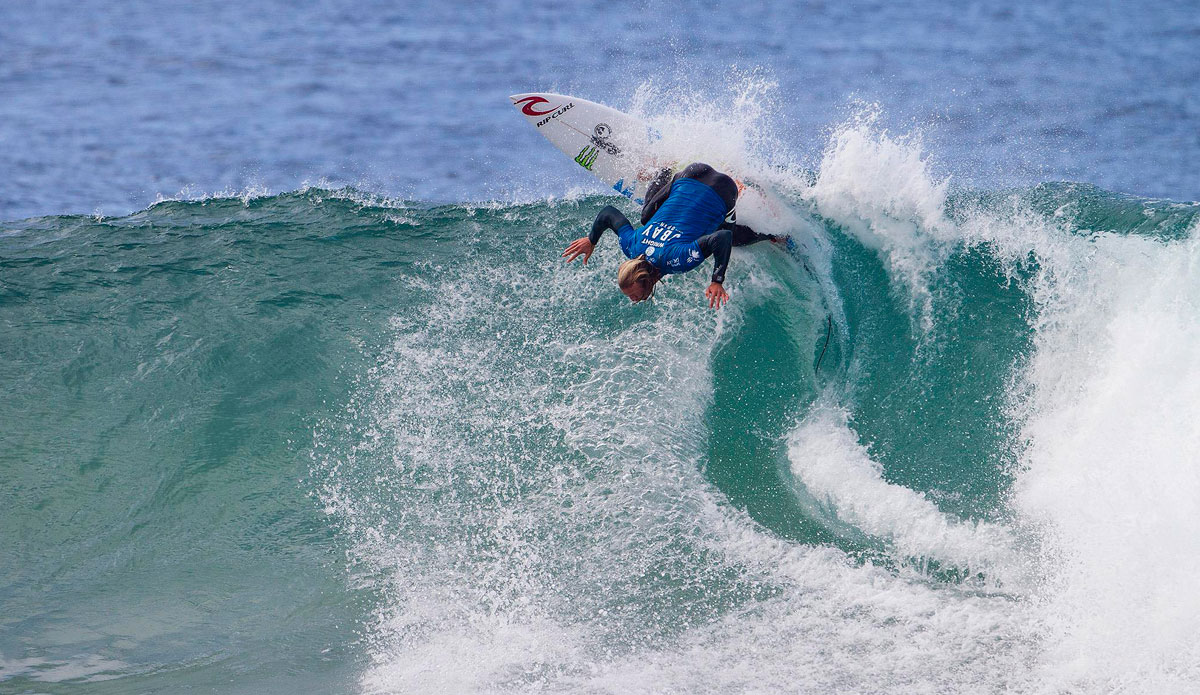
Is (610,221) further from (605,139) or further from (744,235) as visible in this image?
(605,139)

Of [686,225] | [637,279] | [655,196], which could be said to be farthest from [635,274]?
[655,196]

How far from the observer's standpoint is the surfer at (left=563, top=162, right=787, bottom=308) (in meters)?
5.50

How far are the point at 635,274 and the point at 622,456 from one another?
1.23 meters

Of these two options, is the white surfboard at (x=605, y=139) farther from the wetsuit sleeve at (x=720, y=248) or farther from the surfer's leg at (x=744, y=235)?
the wetsuit sleeve at (x=720, y=248)

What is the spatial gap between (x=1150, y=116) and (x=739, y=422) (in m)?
10.1

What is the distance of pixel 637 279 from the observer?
17.8 ft

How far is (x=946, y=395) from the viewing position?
20.6ft

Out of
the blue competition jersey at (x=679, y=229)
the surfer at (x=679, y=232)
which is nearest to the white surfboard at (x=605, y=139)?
the surfer at (x=679, y=232)

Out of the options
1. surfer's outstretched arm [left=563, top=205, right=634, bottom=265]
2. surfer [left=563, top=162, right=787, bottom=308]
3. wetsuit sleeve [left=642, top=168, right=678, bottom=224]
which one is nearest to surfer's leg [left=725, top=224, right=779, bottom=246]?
surfer [left=563, top=162, right=787, bottom=308]

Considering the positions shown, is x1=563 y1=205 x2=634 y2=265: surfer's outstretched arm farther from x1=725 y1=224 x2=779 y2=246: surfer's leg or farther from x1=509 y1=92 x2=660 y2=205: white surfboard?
x1=509 y1=92 x2=660 y2=205: white surfboard

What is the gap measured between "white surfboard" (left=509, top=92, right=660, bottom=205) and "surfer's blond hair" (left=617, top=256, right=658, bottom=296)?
156 centimetres

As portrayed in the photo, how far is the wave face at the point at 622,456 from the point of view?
5.14 m

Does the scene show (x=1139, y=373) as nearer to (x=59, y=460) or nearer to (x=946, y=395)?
(x=946, y=395)

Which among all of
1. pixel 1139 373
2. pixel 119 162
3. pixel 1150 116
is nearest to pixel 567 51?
pixel 119 162
